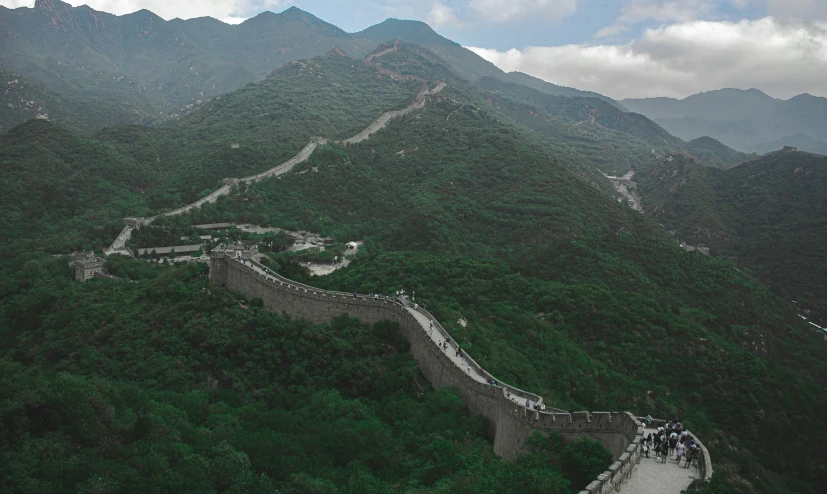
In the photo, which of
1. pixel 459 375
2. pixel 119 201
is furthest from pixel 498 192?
pixel 459 375

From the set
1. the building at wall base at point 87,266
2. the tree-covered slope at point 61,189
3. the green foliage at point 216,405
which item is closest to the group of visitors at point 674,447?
the green foliage at point 216,405

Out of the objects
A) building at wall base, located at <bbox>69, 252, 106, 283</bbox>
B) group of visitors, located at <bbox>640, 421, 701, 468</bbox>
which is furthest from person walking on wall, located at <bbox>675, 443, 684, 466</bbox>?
building at wall base, located at <bbox>69, 252, 106, 283</bbox>

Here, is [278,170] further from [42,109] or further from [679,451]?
[42,109]

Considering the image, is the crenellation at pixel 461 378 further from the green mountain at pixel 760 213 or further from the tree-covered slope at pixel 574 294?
the green mountain at pixel 760 213

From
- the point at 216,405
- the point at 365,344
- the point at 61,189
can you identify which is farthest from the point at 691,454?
the point at 61,189

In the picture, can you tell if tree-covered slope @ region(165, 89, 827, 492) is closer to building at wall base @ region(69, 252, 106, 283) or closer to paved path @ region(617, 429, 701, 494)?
paved path @ region(617, 429, 701, 494)

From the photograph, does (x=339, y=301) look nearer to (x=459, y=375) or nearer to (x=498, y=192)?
(x=459, y=375)
